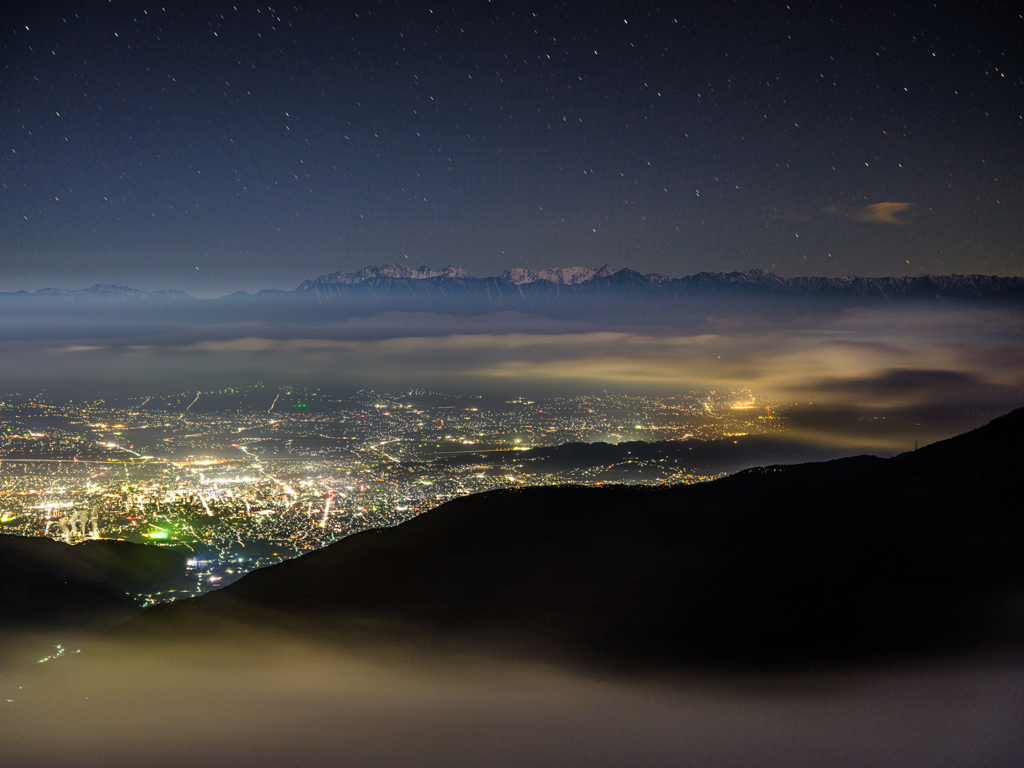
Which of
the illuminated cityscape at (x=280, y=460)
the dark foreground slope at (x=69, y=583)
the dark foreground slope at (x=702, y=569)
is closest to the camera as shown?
the dark foreground slope at (x=702, y=569)

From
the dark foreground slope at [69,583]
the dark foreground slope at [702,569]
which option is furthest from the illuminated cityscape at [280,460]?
the dark foreground slope at [702,569]

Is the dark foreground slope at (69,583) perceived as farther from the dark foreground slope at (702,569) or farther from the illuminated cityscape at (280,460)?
the dark foreground slope at (702,569)

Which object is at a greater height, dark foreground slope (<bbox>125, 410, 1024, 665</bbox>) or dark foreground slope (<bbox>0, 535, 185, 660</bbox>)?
dark foreground slope (<bbox>125, 410, 1024, 665</bbox>)

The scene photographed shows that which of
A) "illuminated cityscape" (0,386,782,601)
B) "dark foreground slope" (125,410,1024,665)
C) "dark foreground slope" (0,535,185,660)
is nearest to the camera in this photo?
"dark foreground slope" (125,410,1024,665)

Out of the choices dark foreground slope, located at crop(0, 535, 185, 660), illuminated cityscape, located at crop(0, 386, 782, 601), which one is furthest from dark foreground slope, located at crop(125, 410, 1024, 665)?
illuminated cityscape, located at crop(0, 386, 782, 601)

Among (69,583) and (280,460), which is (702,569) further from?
(280,460)

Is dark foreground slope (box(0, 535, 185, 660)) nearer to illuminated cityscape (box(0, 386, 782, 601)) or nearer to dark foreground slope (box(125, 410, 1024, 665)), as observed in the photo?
illuminated cityscape (box(0, 386, 782, 601))

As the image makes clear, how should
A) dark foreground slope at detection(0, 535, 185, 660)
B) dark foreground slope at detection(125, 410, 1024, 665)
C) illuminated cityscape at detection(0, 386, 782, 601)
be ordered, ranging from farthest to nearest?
1. illuminated cityscape at detection(0, 386, 782, 601)
2. dark foreground slope at detection(0, 535, 185, 660)
3. dark foreground slope at detection(125, 410, 1024, 665)

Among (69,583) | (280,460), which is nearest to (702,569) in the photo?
(69,583)

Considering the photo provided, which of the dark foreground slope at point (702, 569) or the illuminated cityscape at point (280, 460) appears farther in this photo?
the illuminated cityscape at point (280, 460)
